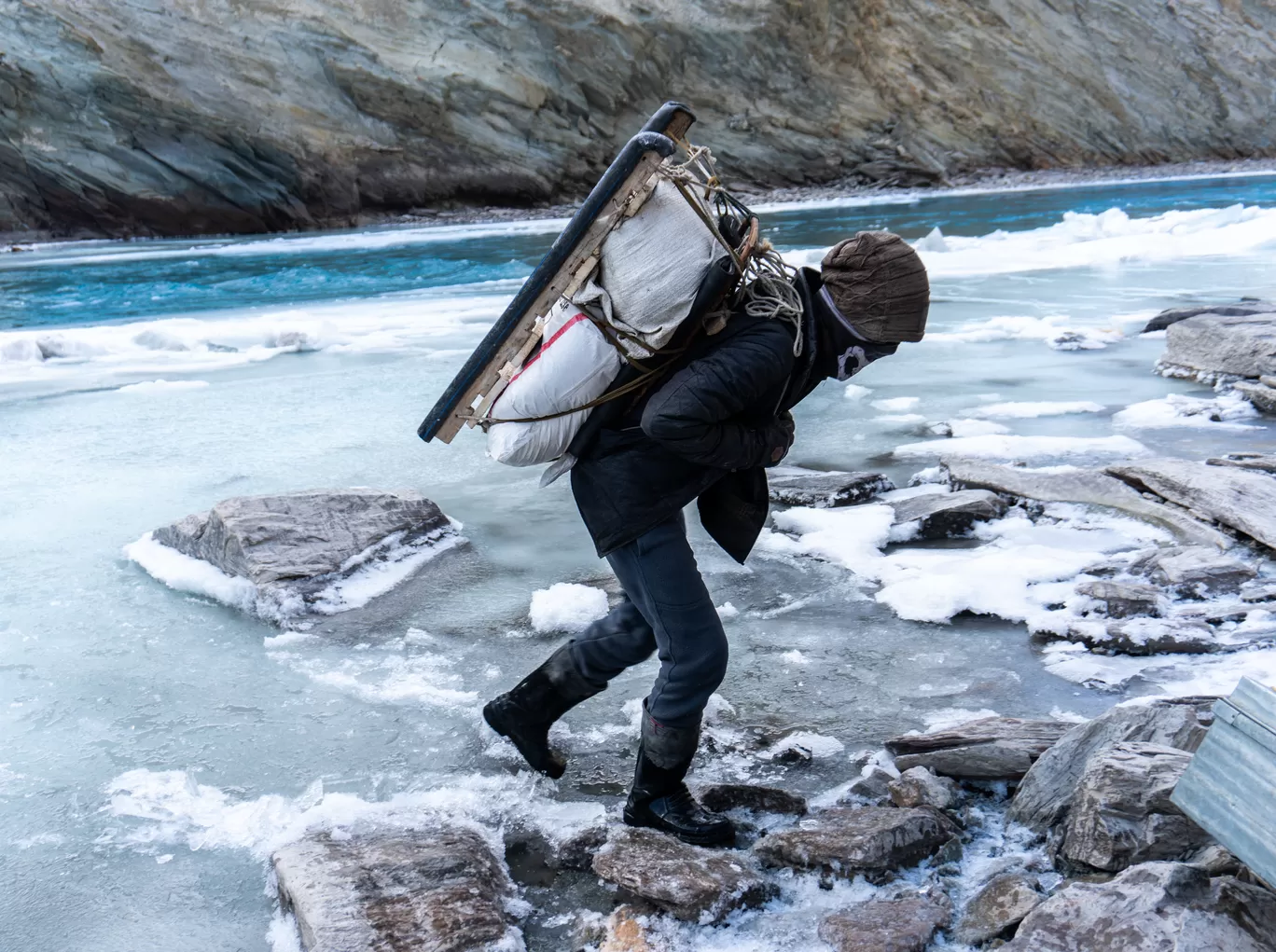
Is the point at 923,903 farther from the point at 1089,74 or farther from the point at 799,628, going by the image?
the point at 1089,74

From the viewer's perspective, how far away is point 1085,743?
246 cm

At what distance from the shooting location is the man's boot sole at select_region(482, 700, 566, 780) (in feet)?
9.17

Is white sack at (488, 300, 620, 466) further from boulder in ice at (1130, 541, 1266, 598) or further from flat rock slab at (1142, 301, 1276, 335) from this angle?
flat rock slab at (1142, 301, 1276, 335)

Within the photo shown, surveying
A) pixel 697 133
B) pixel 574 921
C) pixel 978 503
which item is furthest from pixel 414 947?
pixel 697 133

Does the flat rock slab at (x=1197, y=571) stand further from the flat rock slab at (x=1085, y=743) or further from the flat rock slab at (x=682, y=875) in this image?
the flat rock slab at (x=682, y=875)

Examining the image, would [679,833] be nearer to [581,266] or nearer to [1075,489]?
[581,266]

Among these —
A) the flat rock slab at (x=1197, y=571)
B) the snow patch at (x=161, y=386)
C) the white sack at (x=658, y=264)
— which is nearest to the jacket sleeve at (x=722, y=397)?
the white sack at (x=658, y=264)

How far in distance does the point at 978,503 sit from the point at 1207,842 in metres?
2.41

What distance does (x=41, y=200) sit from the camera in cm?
2664

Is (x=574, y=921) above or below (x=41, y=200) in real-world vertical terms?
above

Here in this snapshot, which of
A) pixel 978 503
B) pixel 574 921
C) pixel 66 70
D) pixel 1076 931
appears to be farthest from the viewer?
pixel 66 70

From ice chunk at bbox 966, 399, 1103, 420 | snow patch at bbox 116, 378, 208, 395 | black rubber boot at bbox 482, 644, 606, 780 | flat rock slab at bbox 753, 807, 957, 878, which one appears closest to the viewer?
flat rock slab at bbox 753, 807, 957, 878

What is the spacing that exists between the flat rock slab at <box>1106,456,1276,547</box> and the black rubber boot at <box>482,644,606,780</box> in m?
2.45

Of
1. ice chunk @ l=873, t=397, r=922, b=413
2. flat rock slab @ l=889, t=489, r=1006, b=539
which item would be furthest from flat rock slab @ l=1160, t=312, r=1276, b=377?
flat rock slab @ l=889, t=489, r=1006, b=539
